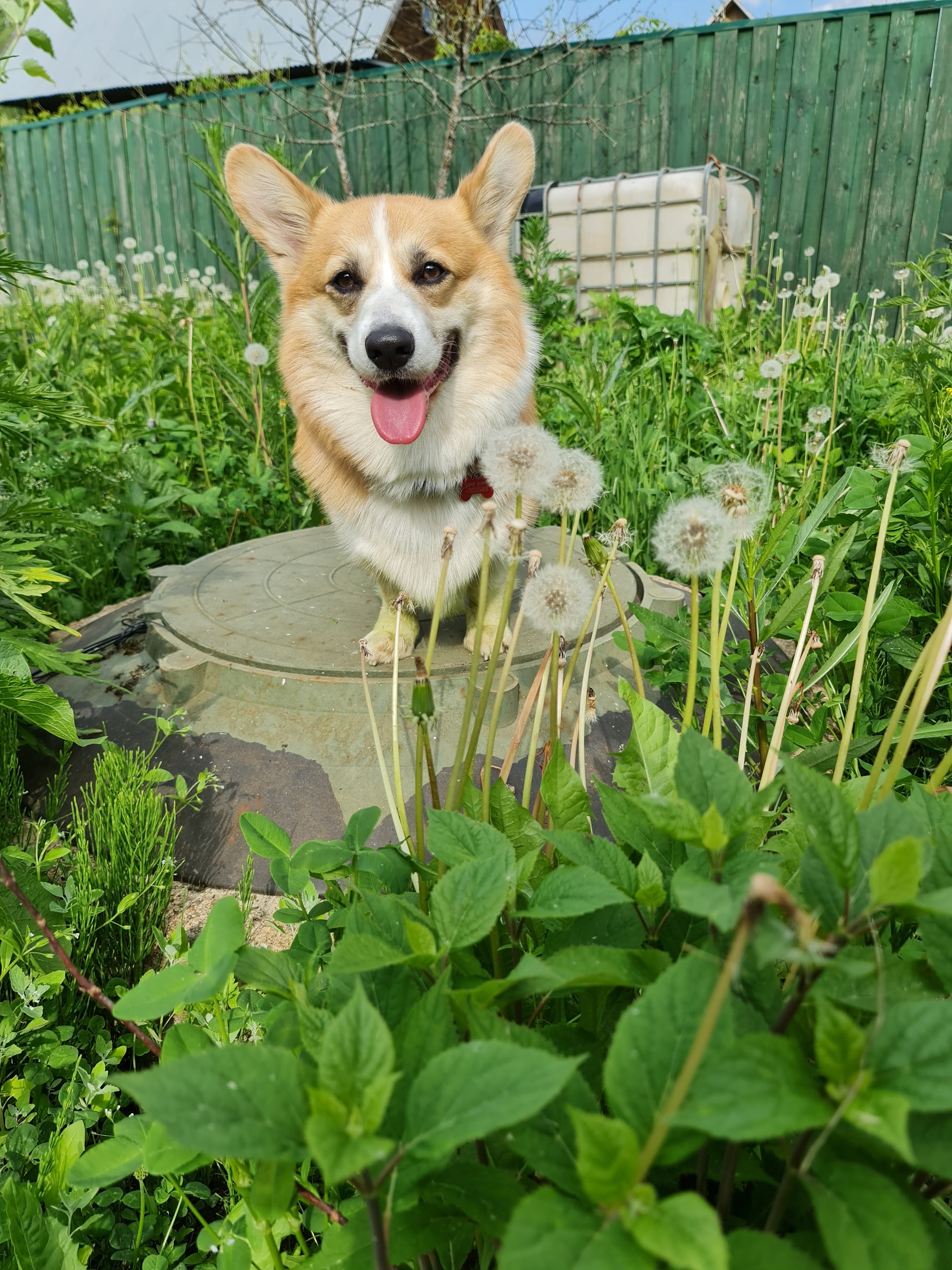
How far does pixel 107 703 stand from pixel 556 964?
2023 mm

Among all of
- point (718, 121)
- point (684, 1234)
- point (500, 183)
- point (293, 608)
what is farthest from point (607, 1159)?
point (718, 121)

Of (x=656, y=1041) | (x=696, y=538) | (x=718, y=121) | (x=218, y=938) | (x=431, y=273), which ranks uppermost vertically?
(x=718, y=121)

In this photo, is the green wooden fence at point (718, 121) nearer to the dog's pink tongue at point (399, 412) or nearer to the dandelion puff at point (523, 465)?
the dog's pink tongue at point (399, 412)

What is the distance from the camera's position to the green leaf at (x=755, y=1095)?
1.58 feet

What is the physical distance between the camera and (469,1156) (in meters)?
0.78

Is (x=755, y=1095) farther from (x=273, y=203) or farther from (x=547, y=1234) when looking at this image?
(x=273, y=203)

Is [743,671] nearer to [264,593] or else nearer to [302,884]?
[302,884]

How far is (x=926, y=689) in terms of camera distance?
2.65ft

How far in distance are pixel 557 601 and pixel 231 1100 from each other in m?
0.64

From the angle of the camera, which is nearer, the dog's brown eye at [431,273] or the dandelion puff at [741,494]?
the dandelion puff at [741,494]

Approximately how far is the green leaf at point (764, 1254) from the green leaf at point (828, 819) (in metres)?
0.23

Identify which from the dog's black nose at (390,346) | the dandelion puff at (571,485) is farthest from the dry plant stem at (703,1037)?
the dog's black nose at (390,346)

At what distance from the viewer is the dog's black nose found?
225cm

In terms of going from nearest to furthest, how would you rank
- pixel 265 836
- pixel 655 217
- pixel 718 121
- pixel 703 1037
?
1. pixel 703 1037
2. pixel 265 836
3. pixel 655 217
4. pixel 718 121
